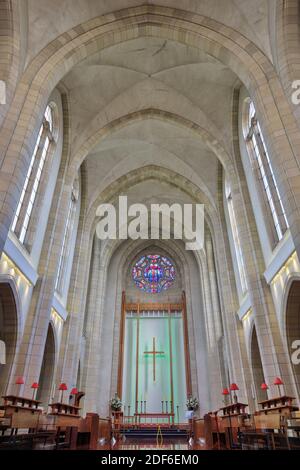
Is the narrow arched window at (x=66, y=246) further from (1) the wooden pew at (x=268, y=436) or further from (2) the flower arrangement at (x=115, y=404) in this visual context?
(1) the wooden pew at (x=268, y=436)

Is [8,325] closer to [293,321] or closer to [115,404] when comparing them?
[293,321]

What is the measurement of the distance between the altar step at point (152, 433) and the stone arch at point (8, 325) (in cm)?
924

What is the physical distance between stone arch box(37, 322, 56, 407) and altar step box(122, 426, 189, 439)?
6.13 meters

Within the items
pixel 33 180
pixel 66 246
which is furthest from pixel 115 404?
pixel 33 180

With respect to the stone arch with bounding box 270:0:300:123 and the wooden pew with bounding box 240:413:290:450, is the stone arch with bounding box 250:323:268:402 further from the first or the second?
the stone arch with bounding box 270:0:300:123

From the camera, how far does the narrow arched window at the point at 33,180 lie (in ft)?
33.2

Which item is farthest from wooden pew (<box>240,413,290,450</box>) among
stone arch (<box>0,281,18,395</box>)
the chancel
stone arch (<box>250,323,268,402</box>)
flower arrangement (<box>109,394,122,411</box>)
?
flower arrangement (<box>109,394,122,411</box>)

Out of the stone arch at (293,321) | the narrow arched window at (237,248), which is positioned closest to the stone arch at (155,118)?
the narrow arched window at (237,248)

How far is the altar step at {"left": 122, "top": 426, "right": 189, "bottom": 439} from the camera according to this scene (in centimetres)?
1517

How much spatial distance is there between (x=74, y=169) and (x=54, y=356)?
25.1ft

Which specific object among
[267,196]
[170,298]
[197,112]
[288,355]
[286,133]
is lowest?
[288,355]

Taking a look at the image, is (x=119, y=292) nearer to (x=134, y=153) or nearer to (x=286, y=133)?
(x=134, y=153)
